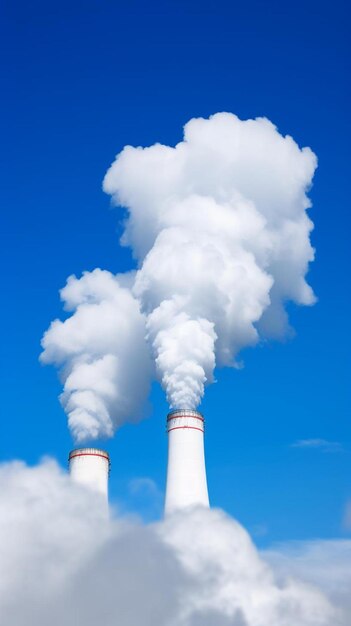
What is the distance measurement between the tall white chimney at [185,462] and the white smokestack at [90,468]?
4611 mm

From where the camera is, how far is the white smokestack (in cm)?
4150

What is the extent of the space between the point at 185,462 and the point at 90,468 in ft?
19.4

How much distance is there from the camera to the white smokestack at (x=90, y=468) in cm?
4150

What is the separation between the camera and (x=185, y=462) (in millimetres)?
38219

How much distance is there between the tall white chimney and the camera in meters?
37.9

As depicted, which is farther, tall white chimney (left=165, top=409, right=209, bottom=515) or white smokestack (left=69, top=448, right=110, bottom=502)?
white smokestack (left=69, top=448, right=110, bottom=502)

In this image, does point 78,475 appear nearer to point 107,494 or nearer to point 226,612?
point 107,494

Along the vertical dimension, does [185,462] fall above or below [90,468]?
below

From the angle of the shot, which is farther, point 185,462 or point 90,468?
point 90,468

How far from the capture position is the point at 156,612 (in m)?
34.6

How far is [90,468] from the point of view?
41.7 meters

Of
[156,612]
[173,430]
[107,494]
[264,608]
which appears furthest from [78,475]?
[264,608]

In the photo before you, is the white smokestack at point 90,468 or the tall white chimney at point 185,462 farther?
the white smokestack at point 90,468

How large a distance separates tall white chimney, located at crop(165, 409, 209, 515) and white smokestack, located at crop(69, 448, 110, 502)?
461cm
